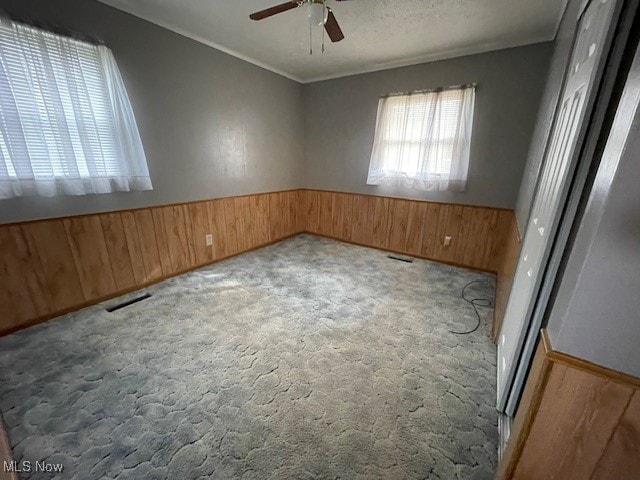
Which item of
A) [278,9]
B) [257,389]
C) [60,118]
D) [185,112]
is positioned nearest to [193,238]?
[185,112]

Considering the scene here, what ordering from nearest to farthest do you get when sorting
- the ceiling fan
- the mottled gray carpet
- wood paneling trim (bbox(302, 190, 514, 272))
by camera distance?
the mottled gray carpet → the ceiling fan → wood paneling trim (bbox(302, 190, 514, 272))

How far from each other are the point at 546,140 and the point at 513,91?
1470mm

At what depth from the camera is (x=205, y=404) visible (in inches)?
52.4

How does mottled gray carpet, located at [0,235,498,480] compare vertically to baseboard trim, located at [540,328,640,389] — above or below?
below

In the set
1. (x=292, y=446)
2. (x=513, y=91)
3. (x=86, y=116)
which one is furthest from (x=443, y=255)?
(x=86, y=116)

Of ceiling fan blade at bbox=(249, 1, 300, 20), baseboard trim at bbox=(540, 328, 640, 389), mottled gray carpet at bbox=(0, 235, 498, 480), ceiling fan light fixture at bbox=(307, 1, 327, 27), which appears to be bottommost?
mottled gray carpet at bbox=(0, 235, 498, 480)

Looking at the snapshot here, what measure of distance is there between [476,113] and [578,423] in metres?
2.99

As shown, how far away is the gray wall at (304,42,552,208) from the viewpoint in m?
2.54

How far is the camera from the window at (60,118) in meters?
1.64

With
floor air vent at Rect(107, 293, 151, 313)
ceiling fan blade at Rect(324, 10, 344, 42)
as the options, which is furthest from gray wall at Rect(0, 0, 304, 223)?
ceiling fan blade at Rect(324, 10, 344, 42)

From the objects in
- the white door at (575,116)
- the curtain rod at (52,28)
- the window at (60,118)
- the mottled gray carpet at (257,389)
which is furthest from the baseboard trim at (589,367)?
the curtain rod at (52,28)

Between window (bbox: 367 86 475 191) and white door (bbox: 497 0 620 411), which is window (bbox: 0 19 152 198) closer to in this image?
window (bbox: 367 86 475 191)

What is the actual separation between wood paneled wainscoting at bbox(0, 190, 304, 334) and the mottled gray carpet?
227 millimetres

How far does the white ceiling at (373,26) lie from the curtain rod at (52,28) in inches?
13.0
